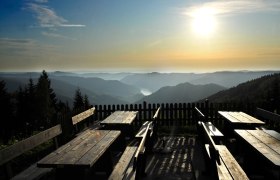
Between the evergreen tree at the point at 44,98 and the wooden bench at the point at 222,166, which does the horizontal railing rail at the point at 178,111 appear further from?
the evergreen tree at the point at 44,98

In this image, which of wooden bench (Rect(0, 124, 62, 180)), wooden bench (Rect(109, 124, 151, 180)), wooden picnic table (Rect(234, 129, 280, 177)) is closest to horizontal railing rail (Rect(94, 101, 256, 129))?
wooden picnic table (Rect(234, 129, 280, 177))

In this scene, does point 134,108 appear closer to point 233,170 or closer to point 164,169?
point 164,169

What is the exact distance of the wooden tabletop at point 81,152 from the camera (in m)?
4.50

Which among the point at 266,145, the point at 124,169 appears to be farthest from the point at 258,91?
the point at 124,169

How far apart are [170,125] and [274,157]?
1035 centimetres

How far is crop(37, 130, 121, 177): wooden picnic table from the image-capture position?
14.7 feet

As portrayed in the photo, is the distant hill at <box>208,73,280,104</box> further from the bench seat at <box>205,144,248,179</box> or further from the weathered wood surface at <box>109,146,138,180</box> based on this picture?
the weathered wood surface at <box>109,146,138,180</box>

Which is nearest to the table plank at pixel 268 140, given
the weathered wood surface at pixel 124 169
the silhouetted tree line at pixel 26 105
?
the weathered wood surface at pixel 124 169

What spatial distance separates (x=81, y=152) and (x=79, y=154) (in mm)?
126

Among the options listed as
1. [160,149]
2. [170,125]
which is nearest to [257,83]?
[170,125]

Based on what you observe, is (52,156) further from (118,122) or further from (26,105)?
(26,105)

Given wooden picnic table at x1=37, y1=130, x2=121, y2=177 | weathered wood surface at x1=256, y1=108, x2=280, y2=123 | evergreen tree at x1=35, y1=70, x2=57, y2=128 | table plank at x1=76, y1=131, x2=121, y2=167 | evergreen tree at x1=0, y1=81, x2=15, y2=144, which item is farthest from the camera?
evergreen tree at x1=35, y1=70, x2=57, y2=128

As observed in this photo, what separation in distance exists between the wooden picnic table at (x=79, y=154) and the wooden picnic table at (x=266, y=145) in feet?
8.80

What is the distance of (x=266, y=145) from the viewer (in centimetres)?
544
